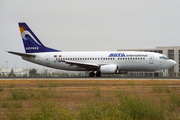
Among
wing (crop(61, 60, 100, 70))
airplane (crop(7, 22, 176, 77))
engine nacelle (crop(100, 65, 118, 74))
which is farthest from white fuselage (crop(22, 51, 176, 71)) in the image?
engine nacelle (crop(100, 65, 118, 74))

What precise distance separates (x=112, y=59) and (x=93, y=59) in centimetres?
281

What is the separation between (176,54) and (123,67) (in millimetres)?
82952

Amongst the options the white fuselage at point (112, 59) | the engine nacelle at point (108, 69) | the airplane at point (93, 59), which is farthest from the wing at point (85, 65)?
the engine nacelle at point (108, 69)

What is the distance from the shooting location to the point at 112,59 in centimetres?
4272

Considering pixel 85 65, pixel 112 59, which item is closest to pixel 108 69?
pixel 112 59

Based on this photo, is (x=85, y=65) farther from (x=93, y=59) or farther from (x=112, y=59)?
(x=112, y=59)

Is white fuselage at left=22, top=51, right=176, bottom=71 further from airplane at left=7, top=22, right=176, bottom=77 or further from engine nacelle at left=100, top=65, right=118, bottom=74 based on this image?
engine nacelle at left=100, top=65, right=118, bottom=74

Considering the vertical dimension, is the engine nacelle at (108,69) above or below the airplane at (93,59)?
below

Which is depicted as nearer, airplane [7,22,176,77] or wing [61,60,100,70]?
wing [61,60,100,70]

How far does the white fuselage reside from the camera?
42.0 meters

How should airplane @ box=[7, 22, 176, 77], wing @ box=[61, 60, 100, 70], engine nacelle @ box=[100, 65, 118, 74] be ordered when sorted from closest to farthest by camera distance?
engine nacelle @ box=[100, 65, 118, 74]
wing @ box=[61, 60, 100, 70]
airplane @ box=[7, 22, 176, 77]

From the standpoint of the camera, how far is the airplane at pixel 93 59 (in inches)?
1651

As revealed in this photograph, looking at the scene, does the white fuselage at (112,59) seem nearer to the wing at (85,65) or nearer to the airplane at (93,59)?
the airplane at (93,59)

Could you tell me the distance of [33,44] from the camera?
46219mm
